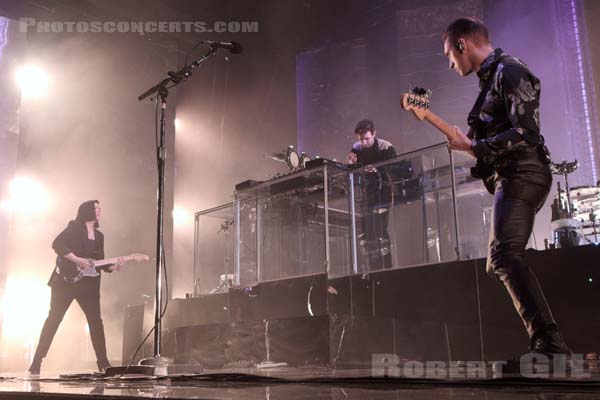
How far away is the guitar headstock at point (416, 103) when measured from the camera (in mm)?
3104

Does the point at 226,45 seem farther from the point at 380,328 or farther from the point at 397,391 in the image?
the point at 397,391

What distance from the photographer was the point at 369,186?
15.7 ft

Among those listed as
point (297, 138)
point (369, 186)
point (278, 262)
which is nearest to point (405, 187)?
point (369, 186)

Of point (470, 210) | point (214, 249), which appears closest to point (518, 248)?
point (470, 210)

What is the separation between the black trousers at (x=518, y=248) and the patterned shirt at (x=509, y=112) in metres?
0.17

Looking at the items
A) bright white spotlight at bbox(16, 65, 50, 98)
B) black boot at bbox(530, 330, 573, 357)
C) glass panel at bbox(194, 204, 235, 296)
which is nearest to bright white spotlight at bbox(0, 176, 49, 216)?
bright white spotlight at bbox(16, 65, 50, 98)

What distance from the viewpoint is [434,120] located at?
296cm

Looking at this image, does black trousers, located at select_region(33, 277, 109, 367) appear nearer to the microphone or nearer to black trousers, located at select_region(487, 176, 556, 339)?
the microphone

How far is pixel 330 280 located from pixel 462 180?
1.29 metres

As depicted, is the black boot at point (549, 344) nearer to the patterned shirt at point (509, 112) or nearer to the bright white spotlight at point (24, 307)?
the patterned shirt at point (509, 112)

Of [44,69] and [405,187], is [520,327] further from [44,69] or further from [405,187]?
[44,69]

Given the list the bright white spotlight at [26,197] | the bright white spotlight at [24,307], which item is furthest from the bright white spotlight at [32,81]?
the bright white spotlight at [24,307]

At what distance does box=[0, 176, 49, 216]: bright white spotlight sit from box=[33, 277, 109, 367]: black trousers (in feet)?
5.41

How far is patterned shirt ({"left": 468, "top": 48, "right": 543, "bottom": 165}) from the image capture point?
255 cm
